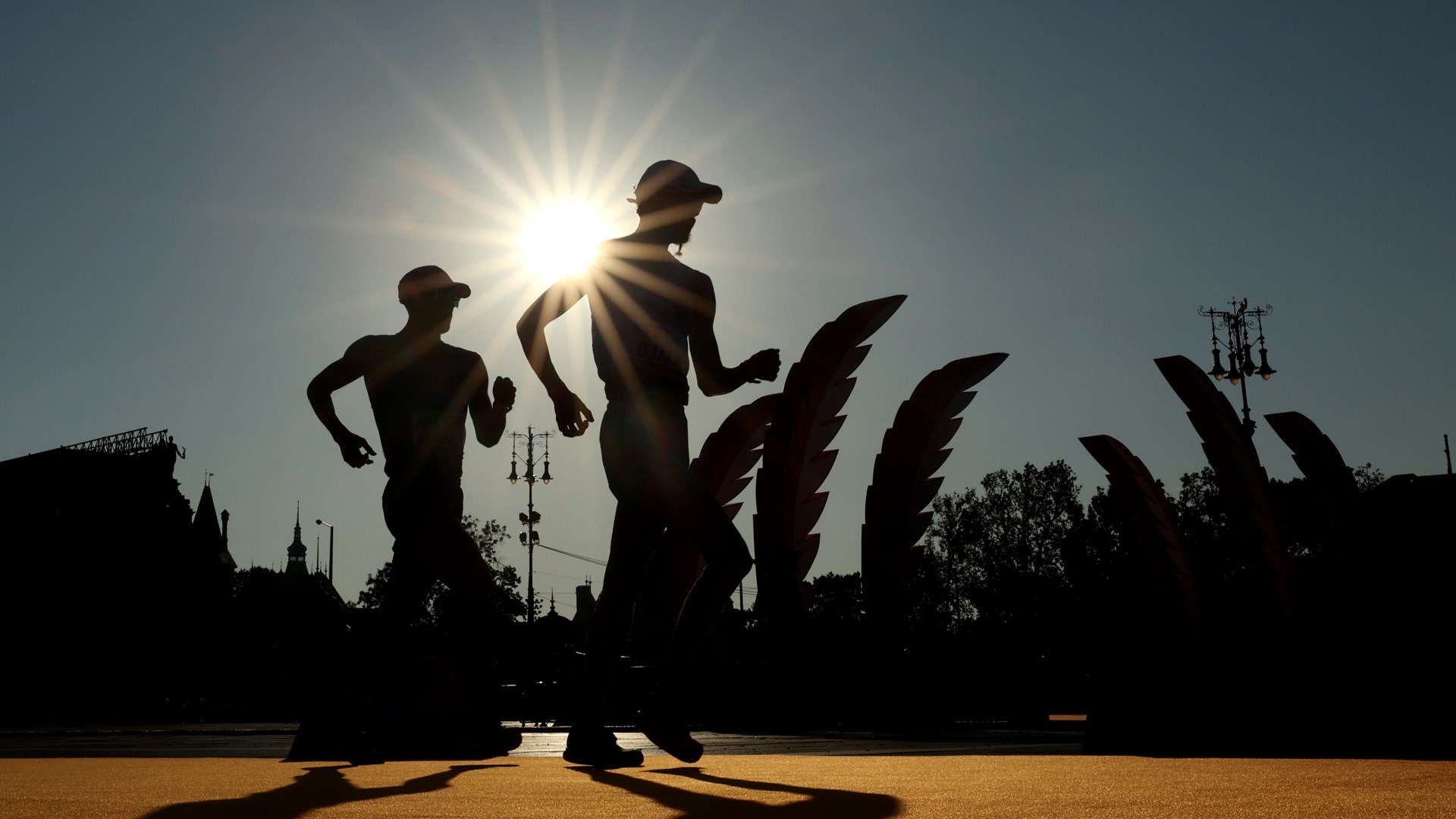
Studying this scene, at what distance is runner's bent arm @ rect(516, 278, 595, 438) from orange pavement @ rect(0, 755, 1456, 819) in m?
1.45

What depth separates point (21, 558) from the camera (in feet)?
162

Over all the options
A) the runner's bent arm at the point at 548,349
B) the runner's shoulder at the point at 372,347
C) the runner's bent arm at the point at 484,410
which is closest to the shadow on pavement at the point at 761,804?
the runner's bent arm at the point at 548,349

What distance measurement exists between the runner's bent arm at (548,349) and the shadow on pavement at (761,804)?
1888 mm

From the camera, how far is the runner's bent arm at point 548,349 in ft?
17.0

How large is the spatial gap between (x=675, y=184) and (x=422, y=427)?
1689 mm

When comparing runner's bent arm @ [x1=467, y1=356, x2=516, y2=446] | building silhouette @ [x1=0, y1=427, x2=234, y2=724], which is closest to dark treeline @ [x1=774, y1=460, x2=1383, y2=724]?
building silhouette @ [x1=0, y1=427, x2=234, y2=724]

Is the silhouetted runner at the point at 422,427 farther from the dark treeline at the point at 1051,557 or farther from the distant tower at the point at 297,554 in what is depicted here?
the distant tower at the point at 297,554

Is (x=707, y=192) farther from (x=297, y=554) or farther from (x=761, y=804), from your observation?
(x=297, y=554)

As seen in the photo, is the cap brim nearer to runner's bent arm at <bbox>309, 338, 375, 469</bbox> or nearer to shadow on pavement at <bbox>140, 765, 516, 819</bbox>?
runner's bent arm at <bbox>309, 338, 375, 469</bbox>

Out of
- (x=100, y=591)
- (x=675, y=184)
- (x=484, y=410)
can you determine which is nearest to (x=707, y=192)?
(x=675, y=184)

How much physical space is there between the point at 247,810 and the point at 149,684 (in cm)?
5494

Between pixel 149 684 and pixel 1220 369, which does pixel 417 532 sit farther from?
pixel 149 684

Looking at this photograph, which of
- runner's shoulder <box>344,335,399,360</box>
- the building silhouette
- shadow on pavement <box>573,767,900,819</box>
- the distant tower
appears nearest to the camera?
shadow on pavement <box>573,767,900,819</box>

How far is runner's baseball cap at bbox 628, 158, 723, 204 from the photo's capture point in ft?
17.2
